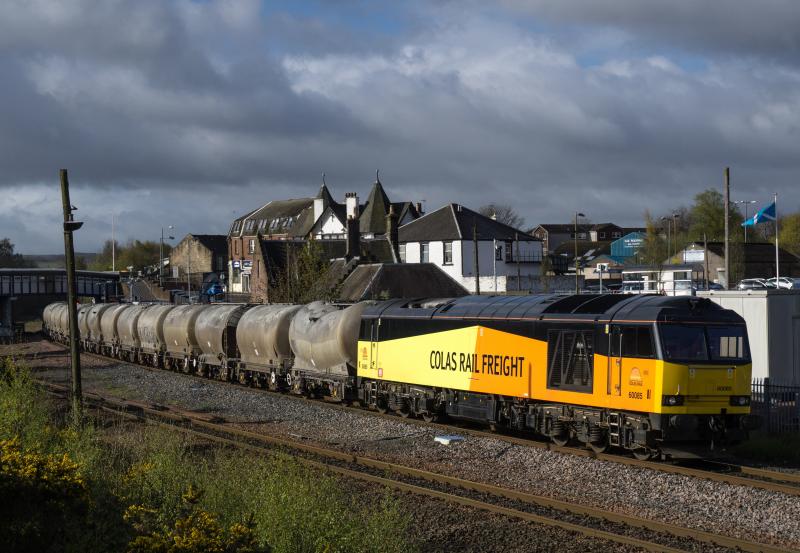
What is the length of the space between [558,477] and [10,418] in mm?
11292

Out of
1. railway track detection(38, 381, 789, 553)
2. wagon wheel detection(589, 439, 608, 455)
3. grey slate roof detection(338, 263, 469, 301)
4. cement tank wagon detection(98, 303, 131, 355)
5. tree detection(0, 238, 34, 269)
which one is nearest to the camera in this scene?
railway track detection(38, 381, 789, 553)

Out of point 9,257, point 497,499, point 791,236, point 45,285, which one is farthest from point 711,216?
point 9,257

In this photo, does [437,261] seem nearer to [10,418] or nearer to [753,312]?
[753,312]

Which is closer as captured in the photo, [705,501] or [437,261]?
[705,501]

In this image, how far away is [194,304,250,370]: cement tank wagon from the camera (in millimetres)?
40094

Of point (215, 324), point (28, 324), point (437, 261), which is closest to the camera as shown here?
point (215, 324)

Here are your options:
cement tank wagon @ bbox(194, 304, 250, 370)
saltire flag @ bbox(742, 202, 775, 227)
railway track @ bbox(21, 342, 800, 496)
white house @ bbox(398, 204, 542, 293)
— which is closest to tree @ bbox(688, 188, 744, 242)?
white house @ bbox(398, 204, 542, 293)

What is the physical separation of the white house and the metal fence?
54.3m

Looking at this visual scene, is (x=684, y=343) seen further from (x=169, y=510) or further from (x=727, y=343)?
(x=169, y=510)

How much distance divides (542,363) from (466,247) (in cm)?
6083

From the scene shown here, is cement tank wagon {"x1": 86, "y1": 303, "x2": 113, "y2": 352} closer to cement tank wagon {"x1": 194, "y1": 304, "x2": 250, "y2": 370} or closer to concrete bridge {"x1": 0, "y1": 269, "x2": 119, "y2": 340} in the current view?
cement tank wagon {"x1": 194, "y1": 304, "x2": 250, "y2": 370}

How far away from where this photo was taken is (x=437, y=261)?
84.1m

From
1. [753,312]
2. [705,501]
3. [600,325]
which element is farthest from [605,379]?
[753,312]

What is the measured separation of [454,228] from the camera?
83.1 meters
